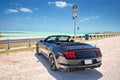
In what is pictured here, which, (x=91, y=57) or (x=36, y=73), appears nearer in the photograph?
(x=91, y=57)

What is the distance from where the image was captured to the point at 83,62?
5043 millimetres

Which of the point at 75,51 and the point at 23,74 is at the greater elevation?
the point at 75,51

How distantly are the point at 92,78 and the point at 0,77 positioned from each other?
3405 millimetres

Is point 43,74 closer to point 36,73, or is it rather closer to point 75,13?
point 36,73

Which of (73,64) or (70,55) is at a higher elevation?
(70,55)

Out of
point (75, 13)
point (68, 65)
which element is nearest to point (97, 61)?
point (68, 65)

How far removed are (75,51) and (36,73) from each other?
1906 millimetres

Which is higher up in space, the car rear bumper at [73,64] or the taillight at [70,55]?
the taillight at [70,55]

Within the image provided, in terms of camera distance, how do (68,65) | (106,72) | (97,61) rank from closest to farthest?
(68,65) < (97,61) < (106,72)

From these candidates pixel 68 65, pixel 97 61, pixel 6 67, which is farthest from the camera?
pixel 6 67

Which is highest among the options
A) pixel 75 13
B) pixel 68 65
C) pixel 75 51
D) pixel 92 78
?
pixel 75 13

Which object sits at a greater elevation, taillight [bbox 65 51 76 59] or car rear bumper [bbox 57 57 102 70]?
taillight [bbox 65 51 76 59]

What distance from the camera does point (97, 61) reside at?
5.45 meters

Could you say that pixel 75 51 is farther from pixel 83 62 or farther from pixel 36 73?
pixel 36 73
